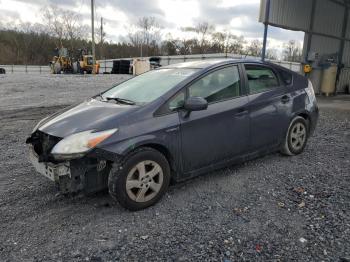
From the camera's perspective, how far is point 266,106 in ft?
14.8

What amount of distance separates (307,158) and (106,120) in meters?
3.45

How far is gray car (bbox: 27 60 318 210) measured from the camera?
10.4 feet

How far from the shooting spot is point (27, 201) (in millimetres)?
3619

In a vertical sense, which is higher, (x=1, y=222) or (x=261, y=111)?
(x=261, y=111)

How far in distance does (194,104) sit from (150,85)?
809 millimetres

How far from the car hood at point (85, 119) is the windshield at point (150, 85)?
300 mm

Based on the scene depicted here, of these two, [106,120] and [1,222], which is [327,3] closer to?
[106,120]

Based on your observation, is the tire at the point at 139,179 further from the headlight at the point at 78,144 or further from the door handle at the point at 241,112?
the door handle at the point at 241,112

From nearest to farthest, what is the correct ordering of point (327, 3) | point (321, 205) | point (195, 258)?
1. point (195, 258)
2. point (321, 205)
3. point (327, 3)

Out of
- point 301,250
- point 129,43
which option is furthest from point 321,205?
point 129,43

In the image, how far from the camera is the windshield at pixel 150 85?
3.77 metres

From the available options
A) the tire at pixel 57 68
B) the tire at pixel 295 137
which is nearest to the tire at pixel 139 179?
the tire at pixel 295 137

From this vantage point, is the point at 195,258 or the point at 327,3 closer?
the point at 195,258

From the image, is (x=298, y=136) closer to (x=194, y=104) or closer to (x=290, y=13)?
(x=194, y=104)
